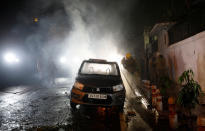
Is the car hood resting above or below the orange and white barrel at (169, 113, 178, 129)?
above

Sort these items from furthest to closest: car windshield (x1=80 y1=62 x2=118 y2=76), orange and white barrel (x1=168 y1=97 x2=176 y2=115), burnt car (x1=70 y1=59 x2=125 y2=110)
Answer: car windshield (x1=80 y1=62 x2=118 y2=76), burnt car (x1=70 y1=59 x2=125 y2=110), orange and white barrel (x1=168 y1=97 x2=176 y2=115)

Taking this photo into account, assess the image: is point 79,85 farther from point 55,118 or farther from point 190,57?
point 190,57

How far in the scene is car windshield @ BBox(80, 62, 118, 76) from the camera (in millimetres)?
5941

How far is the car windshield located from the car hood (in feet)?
2.02

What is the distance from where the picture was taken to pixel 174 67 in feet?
25.7

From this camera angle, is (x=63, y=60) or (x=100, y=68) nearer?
(x=100, y=68)

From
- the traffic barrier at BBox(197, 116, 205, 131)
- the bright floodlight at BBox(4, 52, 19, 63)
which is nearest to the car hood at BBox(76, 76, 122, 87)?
the traffic barrier at BBox(197, 116, 205, 131)

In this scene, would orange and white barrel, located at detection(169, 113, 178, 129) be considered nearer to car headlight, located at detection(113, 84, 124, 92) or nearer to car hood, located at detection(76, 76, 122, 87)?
car headlight, located at detection(113, 84, 124, 92)

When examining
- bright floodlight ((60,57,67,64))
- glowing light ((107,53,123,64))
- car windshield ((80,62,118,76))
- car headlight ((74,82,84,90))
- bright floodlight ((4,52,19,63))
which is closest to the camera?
car headlight ((74,82,84,90))

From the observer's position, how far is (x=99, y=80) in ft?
16.5

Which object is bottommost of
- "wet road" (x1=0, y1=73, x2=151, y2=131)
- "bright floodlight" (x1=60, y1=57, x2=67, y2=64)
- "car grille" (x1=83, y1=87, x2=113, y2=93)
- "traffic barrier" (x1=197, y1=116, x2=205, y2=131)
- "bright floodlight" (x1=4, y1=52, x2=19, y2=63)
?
"wet road" (x1=0, y1=73, x2=151, y2=131)

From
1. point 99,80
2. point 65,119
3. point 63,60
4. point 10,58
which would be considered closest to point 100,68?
point 99,80

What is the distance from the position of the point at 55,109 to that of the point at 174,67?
641 cm

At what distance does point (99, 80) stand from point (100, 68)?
1.25 meters
